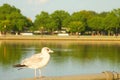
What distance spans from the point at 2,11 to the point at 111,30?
37.1m

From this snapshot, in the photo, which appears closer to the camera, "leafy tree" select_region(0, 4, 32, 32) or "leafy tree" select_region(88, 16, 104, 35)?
"leafy tree" select_region(88, 16, 104, 35)

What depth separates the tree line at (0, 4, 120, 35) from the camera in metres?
101

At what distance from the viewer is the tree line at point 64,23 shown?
101438 millimetres

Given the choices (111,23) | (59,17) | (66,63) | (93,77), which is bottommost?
(66,63)

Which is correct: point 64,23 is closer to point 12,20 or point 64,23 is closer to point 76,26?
point 76,26

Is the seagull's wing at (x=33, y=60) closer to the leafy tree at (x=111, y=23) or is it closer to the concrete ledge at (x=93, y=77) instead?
the concrete ledge at (x=93, y=77)

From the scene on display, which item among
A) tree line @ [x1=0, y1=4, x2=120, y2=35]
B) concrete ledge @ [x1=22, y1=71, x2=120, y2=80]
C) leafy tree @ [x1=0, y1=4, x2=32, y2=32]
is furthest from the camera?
leafy tree @ [x1=0, y1=4, x2=32, y2=32]

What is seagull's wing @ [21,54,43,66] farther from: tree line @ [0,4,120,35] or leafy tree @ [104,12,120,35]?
leafy tree @ [104,12,120,35]

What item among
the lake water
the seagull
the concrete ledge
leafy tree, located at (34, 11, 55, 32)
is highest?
leafy tree, located at (34, 11, 55, 32)

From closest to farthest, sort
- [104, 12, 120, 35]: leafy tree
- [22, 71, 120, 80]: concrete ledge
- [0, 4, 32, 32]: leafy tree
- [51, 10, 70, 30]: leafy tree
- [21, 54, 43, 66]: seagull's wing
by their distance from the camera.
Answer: [22, 71, 120, 80]: concrete ledge → [21, 54, 43, 66]: seagull's wing → [104, 12, 120, 35]: leafy tree → [0, 4, 32, 32]: leafy tree → [51, 10, 70, 30]: leafy tree

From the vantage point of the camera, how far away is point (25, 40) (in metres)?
79.1

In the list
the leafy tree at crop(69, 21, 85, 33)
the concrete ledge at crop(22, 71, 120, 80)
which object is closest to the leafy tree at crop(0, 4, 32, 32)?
the leafy tree at crop(69, 21, 85, 33)

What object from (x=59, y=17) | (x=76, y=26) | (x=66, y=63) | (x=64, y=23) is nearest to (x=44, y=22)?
(x=59, y=17)

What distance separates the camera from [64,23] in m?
108
